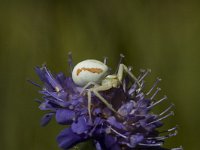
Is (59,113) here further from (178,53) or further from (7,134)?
(178,53)

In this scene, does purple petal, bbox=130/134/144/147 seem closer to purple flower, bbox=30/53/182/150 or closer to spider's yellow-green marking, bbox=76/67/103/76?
purple flower, bbox=30/53/182/150

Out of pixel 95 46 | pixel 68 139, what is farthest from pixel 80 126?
pixel 95 46

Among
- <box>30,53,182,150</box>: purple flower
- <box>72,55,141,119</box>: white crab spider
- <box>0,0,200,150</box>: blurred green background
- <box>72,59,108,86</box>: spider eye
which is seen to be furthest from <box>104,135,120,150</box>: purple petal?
<box>0,0,200,150</box>: blurred green background

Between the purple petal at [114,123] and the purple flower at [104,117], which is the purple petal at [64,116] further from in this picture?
the purple petal at [114,123]

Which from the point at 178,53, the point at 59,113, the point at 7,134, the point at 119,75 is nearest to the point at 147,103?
the point at 119,75

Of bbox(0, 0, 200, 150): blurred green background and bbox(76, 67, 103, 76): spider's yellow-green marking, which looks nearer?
bbox(76, 67, 103, 76): spider's yellow-green marking

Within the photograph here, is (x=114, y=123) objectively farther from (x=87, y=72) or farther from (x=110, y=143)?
(x=87, y=72)
